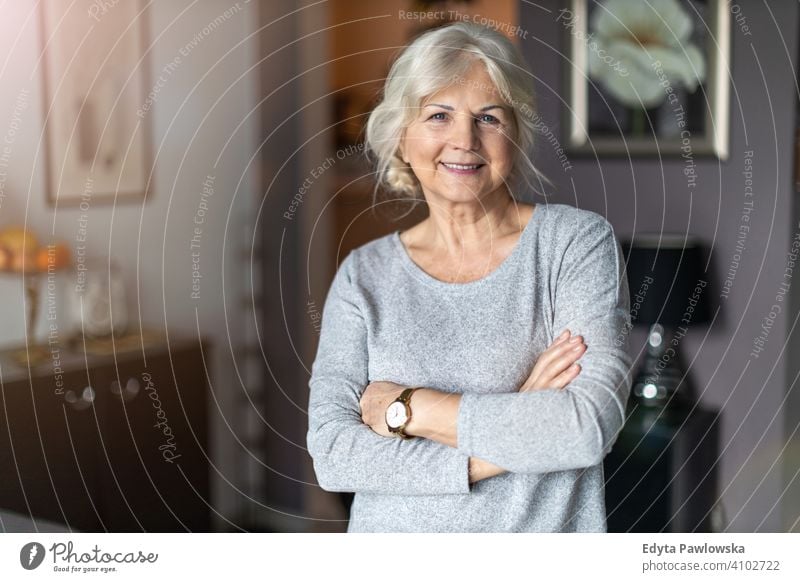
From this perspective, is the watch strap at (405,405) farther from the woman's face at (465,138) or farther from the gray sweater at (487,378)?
the woman's face at (465,138)

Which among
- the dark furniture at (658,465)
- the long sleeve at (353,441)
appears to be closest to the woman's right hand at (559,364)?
the long sleeve at (353,441)

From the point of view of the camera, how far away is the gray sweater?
2.93 ft

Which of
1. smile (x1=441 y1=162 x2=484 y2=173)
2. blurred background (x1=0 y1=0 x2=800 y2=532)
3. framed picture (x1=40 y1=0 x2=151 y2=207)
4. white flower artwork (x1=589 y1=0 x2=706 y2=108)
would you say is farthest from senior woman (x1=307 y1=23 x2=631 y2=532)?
framed picture (x1=40 y1=0 x2=151 y2=207)

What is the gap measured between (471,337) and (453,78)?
0.27m

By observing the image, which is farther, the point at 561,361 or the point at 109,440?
the point at 109,440

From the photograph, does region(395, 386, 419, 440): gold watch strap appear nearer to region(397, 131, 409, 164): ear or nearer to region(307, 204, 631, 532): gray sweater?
region(307, 204, 631, 532): gray sweater

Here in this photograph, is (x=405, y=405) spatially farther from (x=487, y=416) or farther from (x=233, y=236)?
(x=233, y=236)

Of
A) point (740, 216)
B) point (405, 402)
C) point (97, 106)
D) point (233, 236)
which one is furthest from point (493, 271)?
point (233, 236)

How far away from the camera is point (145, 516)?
133cm

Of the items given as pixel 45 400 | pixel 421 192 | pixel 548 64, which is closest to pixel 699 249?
pixel 548 64

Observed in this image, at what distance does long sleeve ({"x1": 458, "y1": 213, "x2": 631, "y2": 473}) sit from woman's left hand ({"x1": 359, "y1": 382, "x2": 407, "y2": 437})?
0.08m

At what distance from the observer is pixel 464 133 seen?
0.98 meters

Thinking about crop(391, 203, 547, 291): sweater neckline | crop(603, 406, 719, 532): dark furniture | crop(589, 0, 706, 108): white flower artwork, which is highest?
crop(589, 0, 706, 108): white flower artwork
